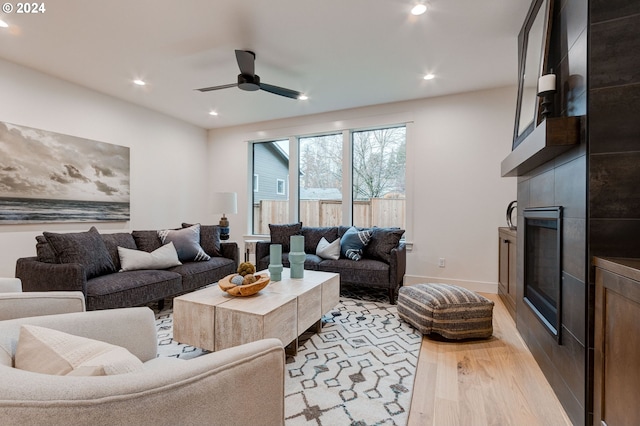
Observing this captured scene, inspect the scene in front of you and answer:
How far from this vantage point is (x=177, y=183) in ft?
16.8

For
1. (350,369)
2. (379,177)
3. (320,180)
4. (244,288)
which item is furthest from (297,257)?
(320,180)

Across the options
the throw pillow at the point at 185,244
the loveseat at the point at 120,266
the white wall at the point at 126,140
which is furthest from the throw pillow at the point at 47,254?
the throw pillow at the point at 185,244

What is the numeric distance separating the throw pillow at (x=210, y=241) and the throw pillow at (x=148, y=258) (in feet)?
1.72

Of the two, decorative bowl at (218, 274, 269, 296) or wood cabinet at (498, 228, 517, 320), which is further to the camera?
wood cabinet at (498, 228, 517, 320)

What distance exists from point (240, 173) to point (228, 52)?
2712 mm

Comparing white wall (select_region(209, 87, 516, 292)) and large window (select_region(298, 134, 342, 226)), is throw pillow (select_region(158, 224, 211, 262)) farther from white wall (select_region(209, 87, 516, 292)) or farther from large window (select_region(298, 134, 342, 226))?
white wall (select_region(209, 87, 516, 292))

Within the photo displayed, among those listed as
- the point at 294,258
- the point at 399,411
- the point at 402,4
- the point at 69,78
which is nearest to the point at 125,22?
the point at 69,78

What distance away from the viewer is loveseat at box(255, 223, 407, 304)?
11.2ft

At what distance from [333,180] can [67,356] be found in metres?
4.36

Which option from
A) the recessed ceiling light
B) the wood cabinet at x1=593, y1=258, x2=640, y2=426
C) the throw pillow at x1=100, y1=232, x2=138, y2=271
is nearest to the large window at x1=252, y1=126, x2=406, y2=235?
the recessed ceiling light

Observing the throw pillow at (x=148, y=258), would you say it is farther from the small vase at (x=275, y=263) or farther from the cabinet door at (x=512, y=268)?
the cabinet door at (x=512, y=268)

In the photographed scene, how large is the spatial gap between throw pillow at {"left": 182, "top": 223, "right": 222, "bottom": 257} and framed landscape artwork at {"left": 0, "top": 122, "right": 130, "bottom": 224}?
1.17 metres

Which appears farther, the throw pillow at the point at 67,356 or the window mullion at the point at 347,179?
the window mullion at the point at 347,179

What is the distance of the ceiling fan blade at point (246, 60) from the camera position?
279 centimetres
